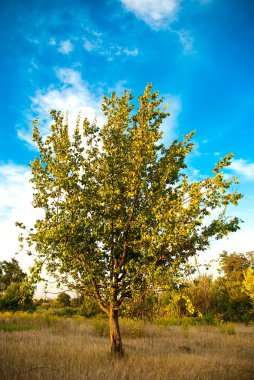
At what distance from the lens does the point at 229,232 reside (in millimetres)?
9859

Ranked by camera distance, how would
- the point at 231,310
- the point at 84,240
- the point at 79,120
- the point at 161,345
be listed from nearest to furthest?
the point at 84,240
the point at 79,120
the point at 161,345
the point at 231,310

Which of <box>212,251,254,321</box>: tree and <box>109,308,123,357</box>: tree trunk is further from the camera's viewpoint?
<box>212,251,254,321</box>: tree

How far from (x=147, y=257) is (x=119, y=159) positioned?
3610 mm

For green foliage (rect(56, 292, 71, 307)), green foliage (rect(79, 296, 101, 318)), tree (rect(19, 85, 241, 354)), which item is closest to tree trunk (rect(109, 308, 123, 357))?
tree (rect(19, 85, 241, 354))

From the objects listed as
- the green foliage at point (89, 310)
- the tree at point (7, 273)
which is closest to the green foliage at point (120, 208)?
the green foliage at point (89, 310)

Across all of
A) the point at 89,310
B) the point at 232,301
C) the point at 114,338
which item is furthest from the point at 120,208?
the point at 232,301

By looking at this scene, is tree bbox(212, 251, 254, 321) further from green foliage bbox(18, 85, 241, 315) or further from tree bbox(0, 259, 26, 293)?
tree bbox(0, 259, 26, 293)

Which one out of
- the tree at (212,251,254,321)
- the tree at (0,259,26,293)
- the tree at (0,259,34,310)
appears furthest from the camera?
the tree at (0,259,26,293)

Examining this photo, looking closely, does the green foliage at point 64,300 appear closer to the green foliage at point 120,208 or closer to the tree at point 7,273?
the tree at point 7,273

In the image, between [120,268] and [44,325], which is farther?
[44,325]

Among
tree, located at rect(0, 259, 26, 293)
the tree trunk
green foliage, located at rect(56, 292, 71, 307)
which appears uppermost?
tree, located at rect(0, 259, 26, 293)

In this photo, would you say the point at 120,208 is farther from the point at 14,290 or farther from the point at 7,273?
the point at 7,273

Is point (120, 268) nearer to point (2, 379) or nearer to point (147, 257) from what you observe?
point (147, 257)

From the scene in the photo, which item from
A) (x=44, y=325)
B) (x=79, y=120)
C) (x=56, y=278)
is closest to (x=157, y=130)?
(x=79, y=120)
